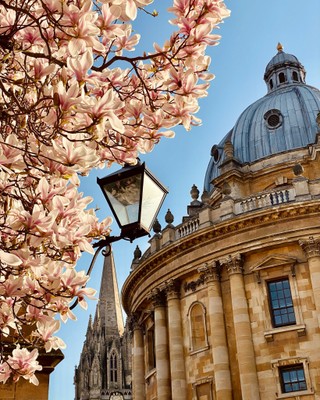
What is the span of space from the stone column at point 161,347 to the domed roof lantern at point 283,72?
67.5ft

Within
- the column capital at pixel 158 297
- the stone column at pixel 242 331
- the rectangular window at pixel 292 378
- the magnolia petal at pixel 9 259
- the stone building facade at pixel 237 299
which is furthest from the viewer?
the column capital at pixel 158 297

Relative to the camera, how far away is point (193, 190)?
107 ft

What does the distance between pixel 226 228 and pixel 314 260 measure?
3864mm

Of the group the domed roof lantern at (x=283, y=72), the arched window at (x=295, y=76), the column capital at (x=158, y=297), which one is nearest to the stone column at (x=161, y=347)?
the column capital at (x=158, y=297)

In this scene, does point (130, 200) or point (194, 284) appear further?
point (194, 284)

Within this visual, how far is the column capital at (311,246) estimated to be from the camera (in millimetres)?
22047

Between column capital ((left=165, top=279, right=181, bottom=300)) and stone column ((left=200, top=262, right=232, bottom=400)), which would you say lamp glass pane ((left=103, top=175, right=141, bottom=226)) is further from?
column capital ((left=165, top=279, right=181, bottom=300))

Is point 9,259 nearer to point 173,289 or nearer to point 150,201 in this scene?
point 150,201

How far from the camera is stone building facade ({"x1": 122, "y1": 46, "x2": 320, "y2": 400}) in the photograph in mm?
21203

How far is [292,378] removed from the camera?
2092 centimetres

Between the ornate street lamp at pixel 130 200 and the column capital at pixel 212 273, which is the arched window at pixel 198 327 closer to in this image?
the column capital at pixel 212 273

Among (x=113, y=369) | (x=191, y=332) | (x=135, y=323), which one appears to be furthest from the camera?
(x=113, y=369)

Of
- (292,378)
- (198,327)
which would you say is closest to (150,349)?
(198,327)

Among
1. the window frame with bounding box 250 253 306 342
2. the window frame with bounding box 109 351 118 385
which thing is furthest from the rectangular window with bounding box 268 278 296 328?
the window frame with bounding box 109 351 118 385
